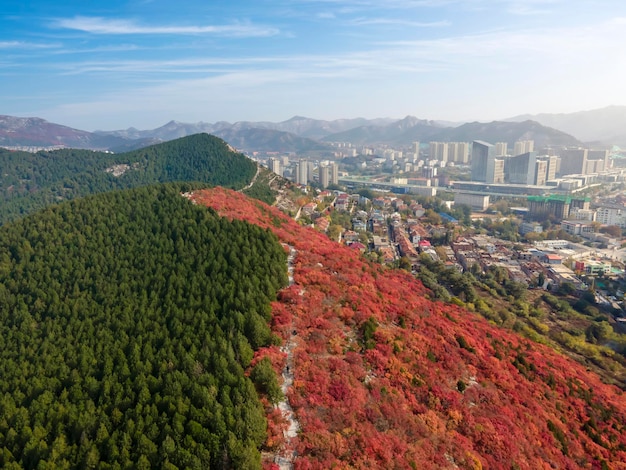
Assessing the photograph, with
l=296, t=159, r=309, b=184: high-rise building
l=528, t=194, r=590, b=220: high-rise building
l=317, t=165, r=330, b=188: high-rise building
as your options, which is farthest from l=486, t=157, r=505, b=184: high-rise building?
l=296, t=159, r=309, b=184: high-rise building

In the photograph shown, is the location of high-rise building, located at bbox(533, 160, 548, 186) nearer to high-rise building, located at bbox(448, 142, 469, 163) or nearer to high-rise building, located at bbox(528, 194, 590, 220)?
high-rise building, located at bbox(528, 194, 590, 220)

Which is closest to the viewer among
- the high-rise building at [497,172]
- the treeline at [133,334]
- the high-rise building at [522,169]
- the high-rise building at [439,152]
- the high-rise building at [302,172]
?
the treeline at [133,334]

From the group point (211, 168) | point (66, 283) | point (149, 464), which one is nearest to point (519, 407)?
point (149, 464)

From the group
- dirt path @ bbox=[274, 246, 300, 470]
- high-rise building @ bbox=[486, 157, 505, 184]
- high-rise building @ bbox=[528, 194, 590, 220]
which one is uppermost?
dirt path @ bbox=[274, 246, 300, 470]

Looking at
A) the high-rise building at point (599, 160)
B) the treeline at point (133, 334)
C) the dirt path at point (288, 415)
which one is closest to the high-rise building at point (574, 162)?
the high-rise building at point (599, 160)

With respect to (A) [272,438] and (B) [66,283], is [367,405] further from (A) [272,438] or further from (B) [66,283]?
(B) [66,283]

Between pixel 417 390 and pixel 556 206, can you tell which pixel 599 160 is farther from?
pixel 417 390

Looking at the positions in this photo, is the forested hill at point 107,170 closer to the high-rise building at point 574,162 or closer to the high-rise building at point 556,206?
the high-rise building at point 556,206
